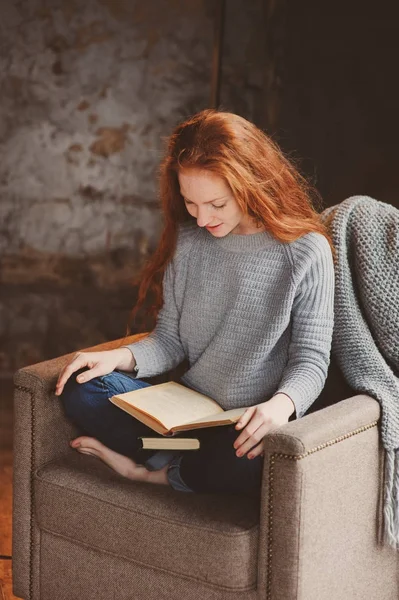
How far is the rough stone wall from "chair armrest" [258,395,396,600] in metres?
1.92

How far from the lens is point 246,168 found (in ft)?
6.49

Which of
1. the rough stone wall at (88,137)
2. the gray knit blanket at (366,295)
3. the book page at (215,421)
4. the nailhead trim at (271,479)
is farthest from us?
the rough stone wall at (88,137)

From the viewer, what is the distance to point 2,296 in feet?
12.3

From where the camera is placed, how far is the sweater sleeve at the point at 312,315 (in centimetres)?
194

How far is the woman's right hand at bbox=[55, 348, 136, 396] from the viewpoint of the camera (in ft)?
6.56

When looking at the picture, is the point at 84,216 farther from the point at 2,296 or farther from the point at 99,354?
the point at 99,354

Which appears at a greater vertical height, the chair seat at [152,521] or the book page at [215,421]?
the book page at [215,421]

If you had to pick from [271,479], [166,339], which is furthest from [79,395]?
[271,479]

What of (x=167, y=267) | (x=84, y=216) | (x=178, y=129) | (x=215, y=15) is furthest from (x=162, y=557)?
(x=215, y=15)

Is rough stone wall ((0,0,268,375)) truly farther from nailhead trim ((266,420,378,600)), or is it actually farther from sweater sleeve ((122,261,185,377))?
nailhead trim ((266,420,378,600))

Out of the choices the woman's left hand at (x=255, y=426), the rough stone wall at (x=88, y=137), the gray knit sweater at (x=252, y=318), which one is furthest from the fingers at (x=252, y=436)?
the rough stone wall at (x=88, y=137)

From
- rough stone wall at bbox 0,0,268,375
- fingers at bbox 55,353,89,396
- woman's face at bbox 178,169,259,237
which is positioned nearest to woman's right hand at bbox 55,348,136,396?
fingers at bbox 55,353,89,396

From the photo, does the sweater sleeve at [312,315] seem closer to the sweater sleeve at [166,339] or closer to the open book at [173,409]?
the open book at [173,409]

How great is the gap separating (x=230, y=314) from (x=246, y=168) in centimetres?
32
